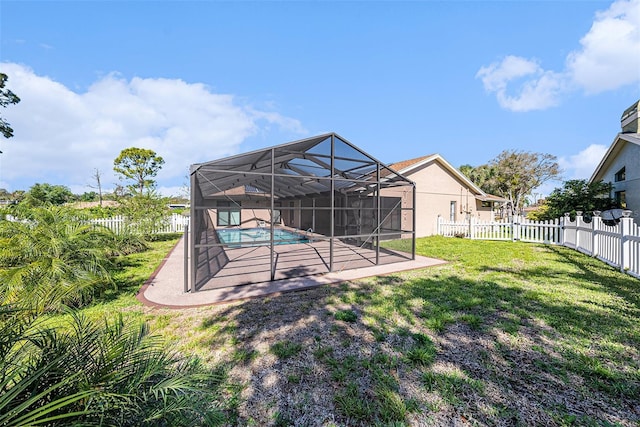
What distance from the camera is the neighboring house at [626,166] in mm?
11016

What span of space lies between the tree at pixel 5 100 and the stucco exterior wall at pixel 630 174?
96.8 feet

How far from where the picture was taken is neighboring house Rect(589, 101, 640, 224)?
11016 mm

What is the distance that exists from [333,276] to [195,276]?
3009mm

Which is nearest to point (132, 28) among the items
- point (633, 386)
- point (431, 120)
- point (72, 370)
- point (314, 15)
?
point (314, 15)

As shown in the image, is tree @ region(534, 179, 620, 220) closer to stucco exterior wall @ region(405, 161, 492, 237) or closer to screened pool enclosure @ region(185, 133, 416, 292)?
stucco exterior wall @ region(405, 161, 492, 237)

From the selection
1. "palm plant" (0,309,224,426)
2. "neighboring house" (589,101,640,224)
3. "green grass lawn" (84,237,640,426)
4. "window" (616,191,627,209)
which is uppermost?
"neighboring house" (589,101,640,224)

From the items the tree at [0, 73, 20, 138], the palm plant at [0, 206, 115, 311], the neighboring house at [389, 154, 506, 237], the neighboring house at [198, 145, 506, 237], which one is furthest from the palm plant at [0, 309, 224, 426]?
the tree at [0, 73, 20, 138]

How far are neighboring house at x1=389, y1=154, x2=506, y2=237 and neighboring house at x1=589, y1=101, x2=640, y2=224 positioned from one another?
5.22 metres

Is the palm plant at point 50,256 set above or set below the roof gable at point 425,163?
below

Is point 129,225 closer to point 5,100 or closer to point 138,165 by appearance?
point 5,100

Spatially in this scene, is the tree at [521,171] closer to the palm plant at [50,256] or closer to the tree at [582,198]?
the tree at [582,198]

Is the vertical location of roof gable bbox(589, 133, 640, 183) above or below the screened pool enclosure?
above

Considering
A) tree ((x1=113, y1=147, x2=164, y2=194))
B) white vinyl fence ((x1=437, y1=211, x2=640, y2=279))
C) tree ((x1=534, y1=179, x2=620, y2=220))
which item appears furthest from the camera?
tree ((x1=113, y1=147, x2=164, y2=194))

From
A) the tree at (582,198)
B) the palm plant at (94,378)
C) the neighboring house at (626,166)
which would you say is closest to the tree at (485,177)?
the neighboring house at (626,166)
